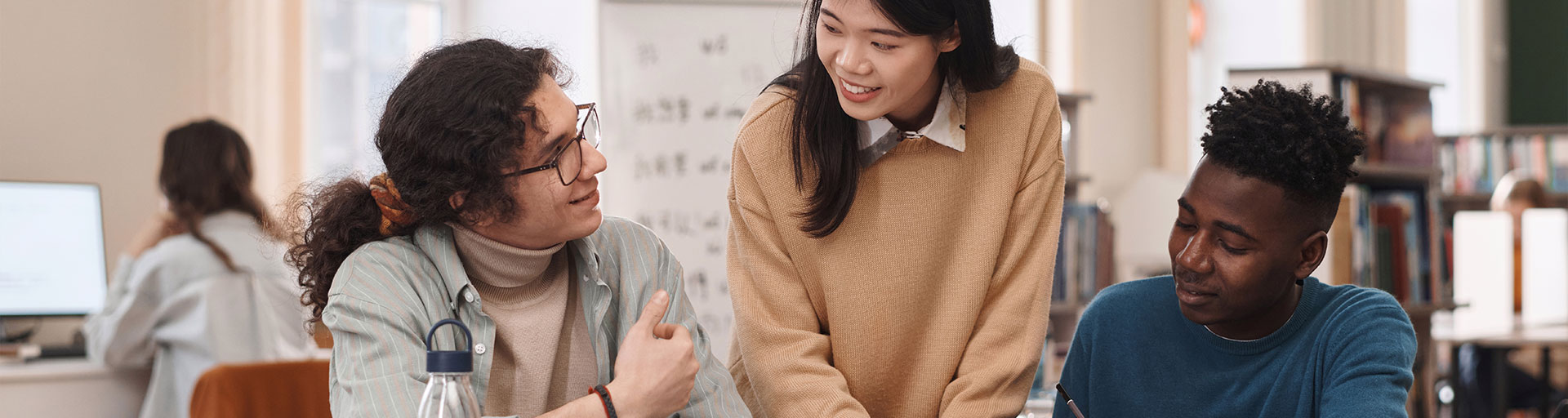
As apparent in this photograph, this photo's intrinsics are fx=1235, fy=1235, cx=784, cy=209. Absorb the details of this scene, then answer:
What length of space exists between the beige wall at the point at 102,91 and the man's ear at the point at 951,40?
8.95 ft

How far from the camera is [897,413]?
1670 mm

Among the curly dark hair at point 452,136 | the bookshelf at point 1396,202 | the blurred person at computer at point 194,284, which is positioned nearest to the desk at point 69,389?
the blurred person at computer at point 194,284

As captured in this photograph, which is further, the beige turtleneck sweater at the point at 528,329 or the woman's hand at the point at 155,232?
the woman's hand at the point at 155,232

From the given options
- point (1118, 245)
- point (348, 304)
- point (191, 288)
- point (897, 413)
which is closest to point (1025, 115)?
point (897, 413)

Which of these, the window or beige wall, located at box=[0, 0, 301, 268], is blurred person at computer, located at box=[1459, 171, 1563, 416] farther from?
beige wall, located at box=[0, 0, 301, 268]

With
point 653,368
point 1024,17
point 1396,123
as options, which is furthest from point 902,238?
point 1024,17

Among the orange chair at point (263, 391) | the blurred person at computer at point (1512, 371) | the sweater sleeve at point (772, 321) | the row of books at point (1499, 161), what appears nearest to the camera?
the sweater sleeve at point (772, 321)

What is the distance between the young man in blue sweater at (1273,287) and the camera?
1415mm

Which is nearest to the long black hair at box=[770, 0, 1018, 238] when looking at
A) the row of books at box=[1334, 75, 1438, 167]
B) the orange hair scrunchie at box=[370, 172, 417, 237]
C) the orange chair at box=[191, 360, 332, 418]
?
A: the orange hair scrunchie at box=[370, 172, 417, 237]

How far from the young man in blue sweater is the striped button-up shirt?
0.58m

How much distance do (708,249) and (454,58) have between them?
7.50 ft

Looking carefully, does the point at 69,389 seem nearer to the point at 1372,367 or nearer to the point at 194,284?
the point at 194,284

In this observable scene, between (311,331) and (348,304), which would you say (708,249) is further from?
(348,304)

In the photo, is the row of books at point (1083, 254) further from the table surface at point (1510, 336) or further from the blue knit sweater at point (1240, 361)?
the blue knit sweater at point (1240, 361)
